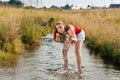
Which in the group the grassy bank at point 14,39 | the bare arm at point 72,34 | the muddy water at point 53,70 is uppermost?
the bare arm at point 72,34

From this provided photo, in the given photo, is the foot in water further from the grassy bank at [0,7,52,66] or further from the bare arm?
the grassy bank at [0,7,52,66]

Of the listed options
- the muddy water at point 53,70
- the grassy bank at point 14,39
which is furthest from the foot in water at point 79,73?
the grassy bank at point 14,39

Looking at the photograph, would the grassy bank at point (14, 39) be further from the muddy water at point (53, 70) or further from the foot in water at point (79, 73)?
the foot in water at point (79, 73)

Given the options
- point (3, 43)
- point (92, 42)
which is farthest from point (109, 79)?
point (92, 42)

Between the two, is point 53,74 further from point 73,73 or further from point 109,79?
point 109,79

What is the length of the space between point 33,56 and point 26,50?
222cm

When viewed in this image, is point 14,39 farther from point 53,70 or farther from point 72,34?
point 72,34

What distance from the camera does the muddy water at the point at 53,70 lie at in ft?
41.1

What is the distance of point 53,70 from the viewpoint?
13.9m

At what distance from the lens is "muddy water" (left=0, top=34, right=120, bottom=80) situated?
41.1 feet

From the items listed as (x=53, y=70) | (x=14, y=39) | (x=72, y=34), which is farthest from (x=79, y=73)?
(x=14, y=39)

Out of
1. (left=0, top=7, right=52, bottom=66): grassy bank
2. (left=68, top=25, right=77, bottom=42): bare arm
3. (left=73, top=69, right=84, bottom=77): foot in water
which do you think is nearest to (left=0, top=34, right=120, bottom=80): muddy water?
(left=73, top=69, right=84, bottom=77): foot in water

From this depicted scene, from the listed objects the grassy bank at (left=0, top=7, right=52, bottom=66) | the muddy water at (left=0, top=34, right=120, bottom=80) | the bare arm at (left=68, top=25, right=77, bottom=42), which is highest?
the bare arm at (left=68, top=25, right=77, bottom=42)

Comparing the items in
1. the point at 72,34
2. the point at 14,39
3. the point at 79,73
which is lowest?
the point at 79,73
